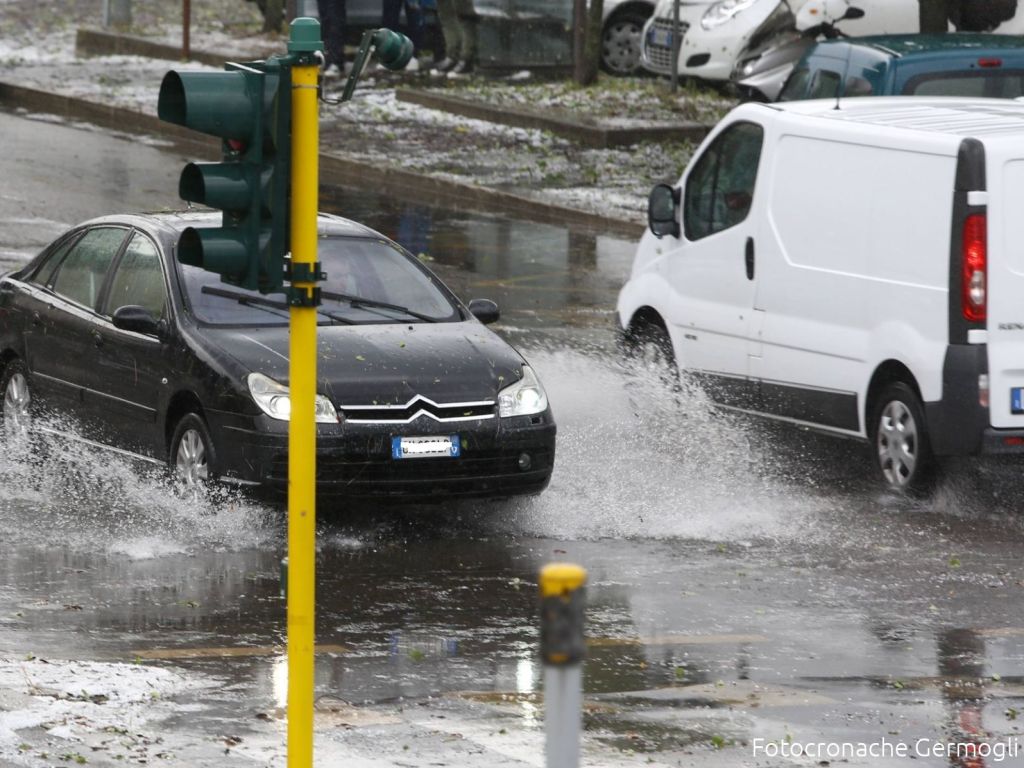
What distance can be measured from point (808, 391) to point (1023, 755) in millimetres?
5000

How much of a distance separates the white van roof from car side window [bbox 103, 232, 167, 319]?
12.2ft

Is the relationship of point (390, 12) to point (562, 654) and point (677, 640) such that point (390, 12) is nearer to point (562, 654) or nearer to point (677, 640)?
point (677, 640)

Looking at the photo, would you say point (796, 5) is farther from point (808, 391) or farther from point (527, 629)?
point (527, 629)

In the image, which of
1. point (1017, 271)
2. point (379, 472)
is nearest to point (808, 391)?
point (1017, 271)

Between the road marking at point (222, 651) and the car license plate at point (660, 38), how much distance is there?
20.8 metres

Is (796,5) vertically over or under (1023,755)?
over

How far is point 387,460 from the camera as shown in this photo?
9812 millimetres

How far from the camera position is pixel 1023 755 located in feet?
22.1

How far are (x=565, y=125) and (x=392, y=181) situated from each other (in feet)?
8.88

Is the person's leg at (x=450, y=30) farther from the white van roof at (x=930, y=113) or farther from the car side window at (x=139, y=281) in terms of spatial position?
the car side window at (x=139, y=281)

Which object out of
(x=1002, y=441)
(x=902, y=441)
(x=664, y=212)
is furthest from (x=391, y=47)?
(x=664, y=212)

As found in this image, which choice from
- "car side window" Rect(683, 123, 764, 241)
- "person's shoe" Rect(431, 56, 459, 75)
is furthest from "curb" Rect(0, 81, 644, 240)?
"car side window" Rect(683, 123, 764, 241)

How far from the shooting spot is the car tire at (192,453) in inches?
399

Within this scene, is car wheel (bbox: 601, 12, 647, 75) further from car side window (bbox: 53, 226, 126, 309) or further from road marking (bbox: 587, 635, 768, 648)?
road marking (bbox: 587, 635, 768, 648)
